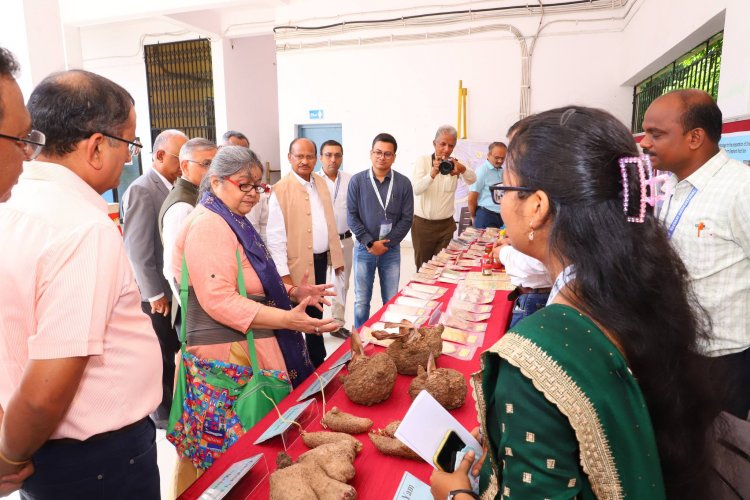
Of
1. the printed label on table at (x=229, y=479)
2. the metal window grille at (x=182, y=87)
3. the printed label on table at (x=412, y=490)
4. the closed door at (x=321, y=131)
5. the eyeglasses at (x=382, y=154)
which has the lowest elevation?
the printed label on table at (x=412, y=490)

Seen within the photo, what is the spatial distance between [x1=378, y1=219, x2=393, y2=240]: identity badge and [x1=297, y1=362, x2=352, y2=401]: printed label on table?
7.45ft

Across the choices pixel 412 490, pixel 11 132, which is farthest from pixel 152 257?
pixel 412 490

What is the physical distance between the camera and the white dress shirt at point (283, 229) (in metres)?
2.81

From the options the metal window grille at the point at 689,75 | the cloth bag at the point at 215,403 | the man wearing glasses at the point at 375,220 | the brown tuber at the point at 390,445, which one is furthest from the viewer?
the metal window grille at the point at 689,75

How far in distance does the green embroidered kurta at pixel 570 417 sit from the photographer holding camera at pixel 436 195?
3449mm

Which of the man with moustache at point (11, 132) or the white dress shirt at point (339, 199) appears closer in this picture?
the man with moustache at point (11, 132)

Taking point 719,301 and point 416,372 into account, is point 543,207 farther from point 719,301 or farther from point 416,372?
point 719,301

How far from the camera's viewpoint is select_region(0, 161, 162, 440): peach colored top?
83 centimetres

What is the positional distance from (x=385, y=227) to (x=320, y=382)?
2395mm

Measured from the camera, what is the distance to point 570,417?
1.99 feet

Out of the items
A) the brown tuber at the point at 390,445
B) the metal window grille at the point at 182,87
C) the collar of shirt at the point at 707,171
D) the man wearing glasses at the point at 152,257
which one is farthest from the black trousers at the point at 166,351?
the metal window grille at the point at 182,87

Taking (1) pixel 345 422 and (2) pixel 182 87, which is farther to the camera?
(2) pixel 182 87

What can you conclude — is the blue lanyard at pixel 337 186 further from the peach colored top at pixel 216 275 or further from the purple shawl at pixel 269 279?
the peach colored top at pixel 216 275

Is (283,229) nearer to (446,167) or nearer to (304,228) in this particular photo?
(304,228)
